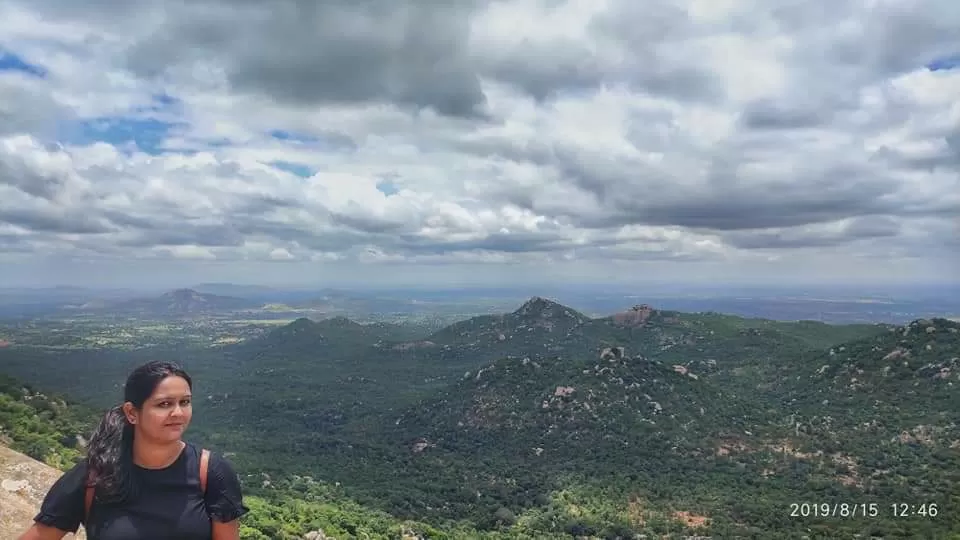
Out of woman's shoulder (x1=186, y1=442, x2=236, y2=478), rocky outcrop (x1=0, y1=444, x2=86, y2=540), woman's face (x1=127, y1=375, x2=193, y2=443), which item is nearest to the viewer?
woman's face (x1=127, y1=375, x2=193, y2=443)

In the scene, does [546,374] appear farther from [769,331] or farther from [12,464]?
[12,464]

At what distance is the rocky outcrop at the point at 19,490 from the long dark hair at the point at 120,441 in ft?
→ 17.1

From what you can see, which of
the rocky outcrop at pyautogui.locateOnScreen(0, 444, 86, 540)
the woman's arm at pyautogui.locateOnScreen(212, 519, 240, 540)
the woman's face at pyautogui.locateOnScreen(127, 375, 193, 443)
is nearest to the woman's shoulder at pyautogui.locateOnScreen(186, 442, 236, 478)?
the woman's face at pyautogui.locateOnScreen(127, 375, 193, 443)

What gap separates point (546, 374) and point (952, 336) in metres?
83.2

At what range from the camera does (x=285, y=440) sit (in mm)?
121000

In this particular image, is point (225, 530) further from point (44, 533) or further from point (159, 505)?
point (44, 533)

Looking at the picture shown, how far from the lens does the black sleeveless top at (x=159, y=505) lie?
6.06 metres

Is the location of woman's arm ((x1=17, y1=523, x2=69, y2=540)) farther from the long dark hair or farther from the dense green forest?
the dense green forest

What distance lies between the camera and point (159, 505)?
6.20m

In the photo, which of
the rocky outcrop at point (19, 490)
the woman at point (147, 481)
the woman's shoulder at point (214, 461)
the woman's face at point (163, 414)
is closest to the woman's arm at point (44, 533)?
the woman at point (147, 481)

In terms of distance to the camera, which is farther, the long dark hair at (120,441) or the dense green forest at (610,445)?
the dense green forest at (610,445)

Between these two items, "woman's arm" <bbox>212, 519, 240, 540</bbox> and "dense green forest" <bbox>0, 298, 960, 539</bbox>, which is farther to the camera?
"dense green forest" <bbox>0, 298, 960, 539</bbox>

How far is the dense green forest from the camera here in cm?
6303

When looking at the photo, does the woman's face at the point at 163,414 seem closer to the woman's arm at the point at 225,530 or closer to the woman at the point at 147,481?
the woman at the point at 147,481
